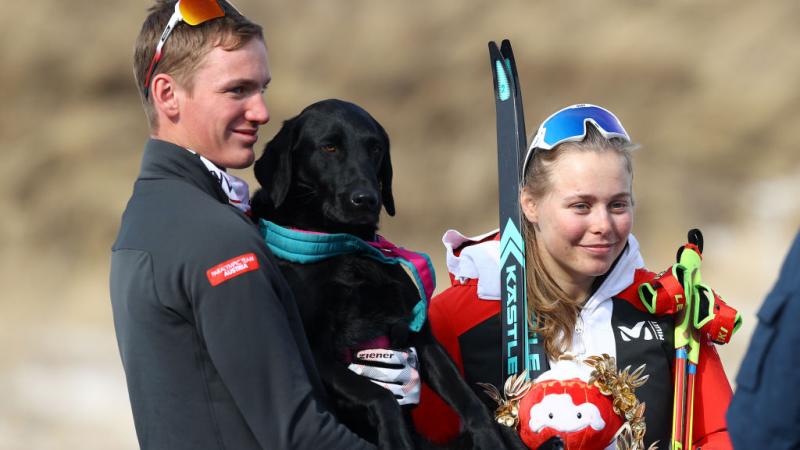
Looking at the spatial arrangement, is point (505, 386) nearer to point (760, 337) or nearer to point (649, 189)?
point (760, 337)

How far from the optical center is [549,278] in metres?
2.98

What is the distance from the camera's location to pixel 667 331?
2.90 meters

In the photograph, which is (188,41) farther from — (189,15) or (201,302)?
(201,302)

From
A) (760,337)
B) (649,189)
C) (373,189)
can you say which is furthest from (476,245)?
(649,189)

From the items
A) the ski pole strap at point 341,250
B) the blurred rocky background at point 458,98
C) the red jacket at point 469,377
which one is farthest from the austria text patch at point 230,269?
the blurred rocky background at point 458,98

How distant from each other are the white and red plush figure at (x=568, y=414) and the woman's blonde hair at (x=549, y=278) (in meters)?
0.25

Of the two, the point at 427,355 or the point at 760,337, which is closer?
the point at 760,337

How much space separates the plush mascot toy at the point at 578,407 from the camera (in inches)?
102

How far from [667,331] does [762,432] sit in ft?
4.67

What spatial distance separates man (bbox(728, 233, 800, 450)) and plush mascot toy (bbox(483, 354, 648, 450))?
106 cm

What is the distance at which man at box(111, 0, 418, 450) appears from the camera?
1.95m

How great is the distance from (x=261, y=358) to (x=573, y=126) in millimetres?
1267

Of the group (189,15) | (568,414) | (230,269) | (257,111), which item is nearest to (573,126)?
(568,414)

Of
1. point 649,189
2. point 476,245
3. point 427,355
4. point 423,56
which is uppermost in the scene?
point 423,56
